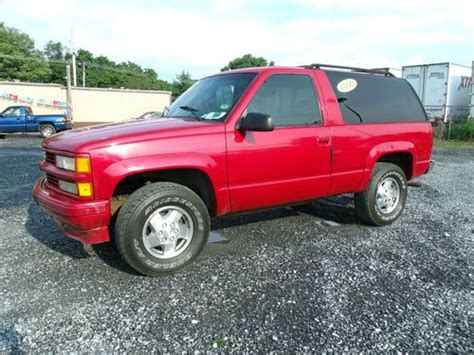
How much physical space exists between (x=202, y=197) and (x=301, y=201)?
3.83 ft

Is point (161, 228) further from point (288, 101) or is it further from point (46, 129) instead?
point (46, 129)

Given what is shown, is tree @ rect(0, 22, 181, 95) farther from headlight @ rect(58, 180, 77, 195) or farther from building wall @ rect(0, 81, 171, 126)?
headlight @ rect(58, 180, 77, 195)

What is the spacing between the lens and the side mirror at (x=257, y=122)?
351 cm

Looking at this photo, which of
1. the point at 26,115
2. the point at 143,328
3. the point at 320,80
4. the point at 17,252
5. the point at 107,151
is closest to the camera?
the point at 143,328

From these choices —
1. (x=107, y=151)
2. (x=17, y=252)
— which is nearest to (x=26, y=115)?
(x=17, y=252)

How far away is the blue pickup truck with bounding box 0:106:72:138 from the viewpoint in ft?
65.7

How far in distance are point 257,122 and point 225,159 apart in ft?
1.52

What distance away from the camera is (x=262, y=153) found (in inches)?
151

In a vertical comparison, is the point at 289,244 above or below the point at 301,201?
below

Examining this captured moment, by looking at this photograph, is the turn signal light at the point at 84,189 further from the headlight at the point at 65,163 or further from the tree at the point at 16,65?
the tree at the point at 16,65

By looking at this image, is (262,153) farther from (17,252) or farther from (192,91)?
(17,252)

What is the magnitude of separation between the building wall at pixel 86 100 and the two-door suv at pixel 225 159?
25315mm

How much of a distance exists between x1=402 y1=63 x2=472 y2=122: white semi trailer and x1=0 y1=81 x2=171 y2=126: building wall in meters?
19.8

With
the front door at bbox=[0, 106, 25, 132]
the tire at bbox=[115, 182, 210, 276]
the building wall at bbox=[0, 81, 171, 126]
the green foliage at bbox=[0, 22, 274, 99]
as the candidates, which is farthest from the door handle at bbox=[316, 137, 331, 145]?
the green foliage at bbox=[0, 22, 274, 99]
